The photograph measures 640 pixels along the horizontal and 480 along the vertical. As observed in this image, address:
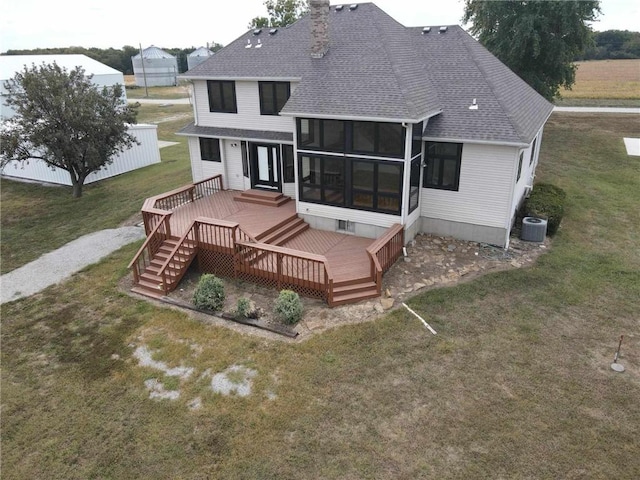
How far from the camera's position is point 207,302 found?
1176 cm

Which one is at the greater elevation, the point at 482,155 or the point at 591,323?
the point at 482,155

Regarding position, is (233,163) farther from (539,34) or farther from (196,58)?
(196,58)

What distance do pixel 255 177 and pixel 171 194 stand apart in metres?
3.42

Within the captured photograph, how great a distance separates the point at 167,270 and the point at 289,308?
14.7 ft

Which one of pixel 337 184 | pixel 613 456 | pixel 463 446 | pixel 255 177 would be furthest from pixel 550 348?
pixel 255 177

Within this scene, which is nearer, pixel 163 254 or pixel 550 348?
pixel 550 348

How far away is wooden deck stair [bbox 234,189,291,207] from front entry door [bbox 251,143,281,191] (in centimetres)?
47

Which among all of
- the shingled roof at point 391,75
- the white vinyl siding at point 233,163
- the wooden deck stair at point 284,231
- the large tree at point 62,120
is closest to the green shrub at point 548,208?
the shingled roof at point 391,75

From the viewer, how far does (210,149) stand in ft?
61.9

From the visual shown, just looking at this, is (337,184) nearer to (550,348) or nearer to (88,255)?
(550,348)

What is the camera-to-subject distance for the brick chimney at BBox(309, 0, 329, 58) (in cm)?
1605

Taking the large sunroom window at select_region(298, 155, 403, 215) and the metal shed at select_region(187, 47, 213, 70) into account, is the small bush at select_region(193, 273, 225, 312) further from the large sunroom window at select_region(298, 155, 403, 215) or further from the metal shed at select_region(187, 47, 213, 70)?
the metal shed at select_region(187, 47, 213, 70)

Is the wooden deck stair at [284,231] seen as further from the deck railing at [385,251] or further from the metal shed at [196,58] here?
the metal shed at [196,58]

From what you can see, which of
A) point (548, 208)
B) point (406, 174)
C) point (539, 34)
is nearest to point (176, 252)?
point (406, 174)
